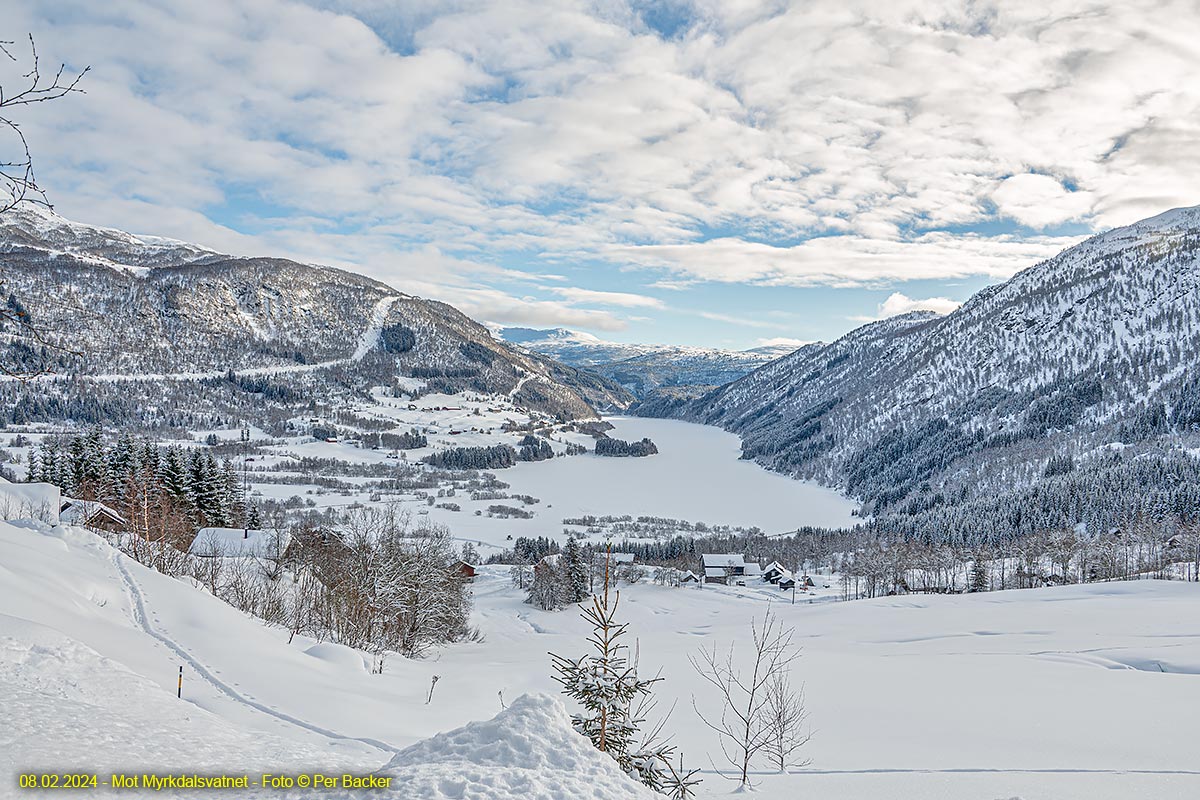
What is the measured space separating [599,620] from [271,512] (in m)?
85.6

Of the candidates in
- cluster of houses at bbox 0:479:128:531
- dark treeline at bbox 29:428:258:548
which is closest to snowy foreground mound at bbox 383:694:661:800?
Result: cluster of houses at bbox 0:479:128:531

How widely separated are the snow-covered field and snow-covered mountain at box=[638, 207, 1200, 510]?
334 feet

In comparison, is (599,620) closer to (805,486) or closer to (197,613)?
(197,613)

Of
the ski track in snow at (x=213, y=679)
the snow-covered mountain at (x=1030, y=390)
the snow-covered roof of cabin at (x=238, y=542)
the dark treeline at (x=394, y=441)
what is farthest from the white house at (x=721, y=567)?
the dark treeline at (x=394, y=441)

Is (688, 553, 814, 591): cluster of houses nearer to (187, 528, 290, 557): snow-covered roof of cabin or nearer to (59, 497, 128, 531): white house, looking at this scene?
(187, 528, 290, 557): snow-covered roof of cabin

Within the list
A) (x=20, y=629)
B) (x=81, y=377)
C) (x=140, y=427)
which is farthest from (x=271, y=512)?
(x=81, y=377)

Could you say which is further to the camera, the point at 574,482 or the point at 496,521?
the point at 574,482

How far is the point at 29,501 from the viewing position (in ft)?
95.8

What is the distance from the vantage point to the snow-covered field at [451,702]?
5176 mm

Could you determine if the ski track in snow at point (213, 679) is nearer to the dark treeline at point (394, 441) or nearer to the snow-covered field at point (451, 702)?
the snow-covered field at point (451, 702)

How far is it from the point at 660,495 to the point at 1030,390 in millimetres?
89502

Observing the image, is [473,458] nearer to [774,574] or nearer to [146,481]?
[774,574]

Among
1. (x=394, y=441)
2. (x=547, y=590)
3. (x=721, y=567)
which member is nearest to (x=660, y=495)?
(x=721, y=567)

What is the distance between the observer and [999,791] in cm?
768
